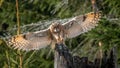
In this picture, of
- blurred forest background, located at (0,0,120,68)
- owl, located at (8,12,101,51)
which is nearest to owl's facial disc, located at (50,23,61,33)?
owl, located at (8,12,101,51)

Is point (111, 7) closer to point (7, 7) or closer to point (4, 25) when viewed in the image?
point (7, 7)

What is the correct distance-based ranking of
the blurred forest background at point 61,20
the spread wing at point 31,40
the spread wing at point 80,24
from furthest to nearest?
the blurred forest background at point 61,20 < the spread wing at point 80,24 < the spread wing at point 31,40

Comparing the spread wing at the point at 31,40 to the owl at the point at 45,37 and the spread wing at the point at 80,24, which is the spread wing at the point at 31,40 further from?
the spread wing at the point at 80,24

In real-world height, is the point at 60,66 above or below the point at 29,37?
below

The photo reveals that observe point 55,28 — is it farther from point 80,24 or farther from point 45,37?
point 80,24

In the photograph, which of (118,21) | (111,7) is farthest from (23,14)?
(118,21)

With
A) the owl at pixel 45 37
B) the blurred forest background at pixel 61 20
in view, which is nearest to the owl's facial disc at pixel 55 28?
the owl at pixel 45 37
